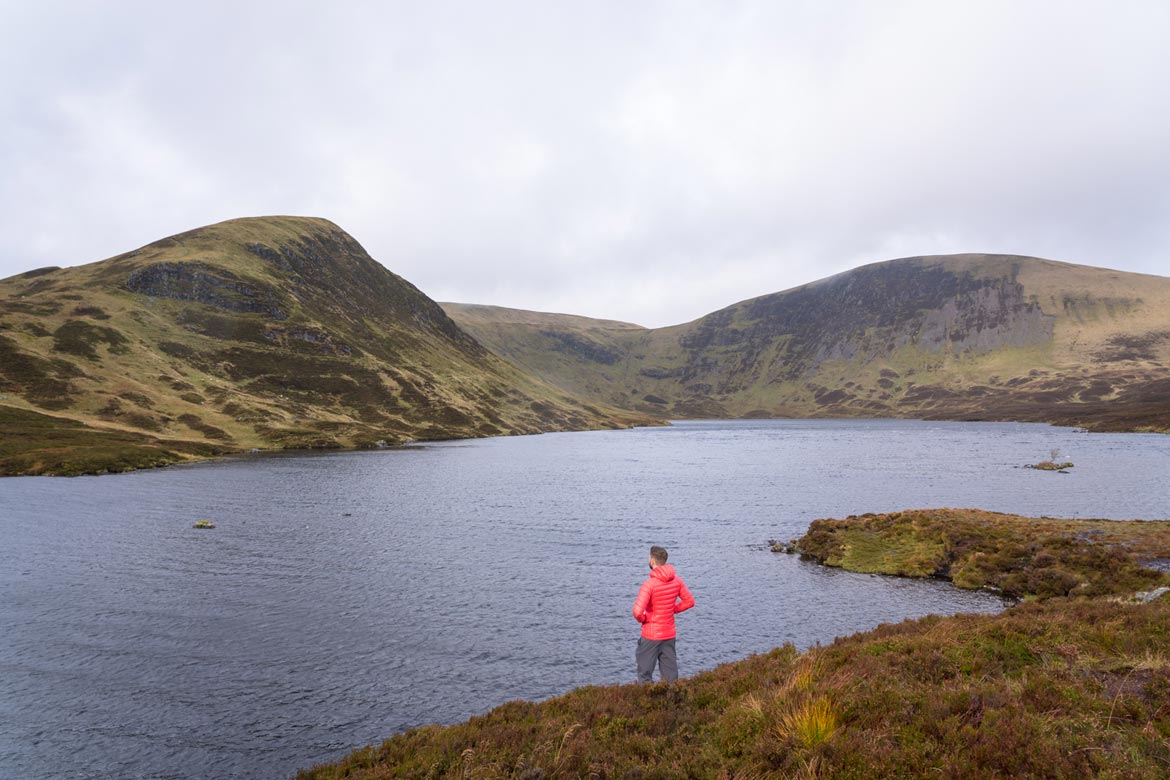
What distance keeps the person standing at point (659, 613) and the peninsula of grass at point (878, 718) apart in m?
0.73

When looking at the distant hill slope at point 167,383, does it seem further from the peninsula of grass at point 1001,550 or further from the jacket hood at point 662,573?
the peninsula of grass at point 1001,550

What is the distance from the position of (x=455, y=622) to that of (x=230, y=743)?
11982 millimetres

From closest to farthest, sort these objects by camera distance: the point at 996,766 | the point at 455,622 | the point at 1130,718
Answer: the point at 996,766
the point at 1130,718
the point at 455,622

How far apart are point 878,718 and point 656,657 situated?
6981 millimetres

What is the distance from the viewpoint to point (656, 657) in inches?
707

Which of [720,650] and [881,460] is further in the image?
[881,460]

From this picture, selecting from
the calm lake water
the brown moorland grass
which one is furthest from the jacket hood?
the calm lake water

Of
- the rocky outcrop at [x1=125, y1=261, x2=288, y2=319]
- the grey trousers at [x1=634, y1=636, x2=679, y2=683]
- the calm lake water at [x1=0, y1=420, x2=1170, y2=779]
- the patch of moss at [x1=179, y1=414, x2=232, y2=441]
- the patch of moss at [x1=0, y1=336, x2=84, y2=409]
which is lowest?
the calm lake water at [x1=0, y1=420, x2=1170, y2=779]

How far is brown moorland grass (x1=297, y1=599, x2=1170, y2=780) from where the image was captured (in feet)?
34.9

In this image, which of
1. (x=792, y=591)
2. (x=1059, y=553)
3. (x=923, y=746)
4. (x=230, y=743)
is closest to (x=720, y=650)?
(x=792, y=591)

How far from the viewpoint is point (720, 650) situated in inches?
1035

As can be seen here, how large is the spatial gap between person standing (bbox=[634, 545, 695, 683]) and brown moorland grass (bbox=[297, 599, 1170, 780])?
67 centimetres

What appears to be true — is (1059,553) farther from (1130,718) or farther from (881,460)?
(881,460)

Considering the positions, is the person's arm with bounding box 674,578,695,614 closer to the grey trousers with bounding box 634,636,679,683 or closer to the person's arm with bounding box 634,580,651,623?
the person's arm with bounding box 634,580,651,623
